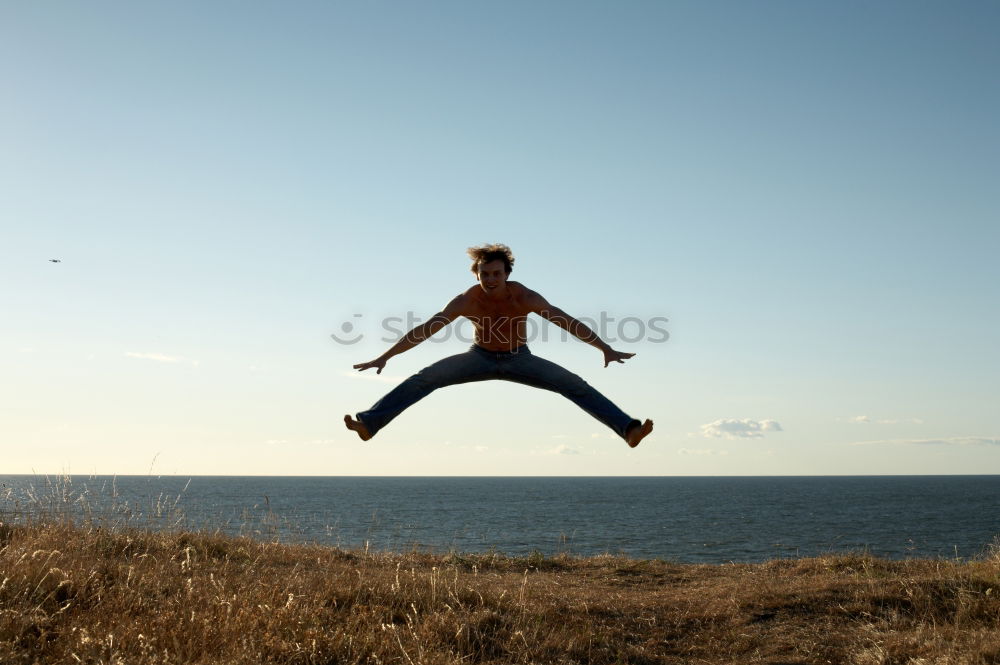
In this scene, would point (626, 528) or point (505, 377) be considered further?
point (626, 528)

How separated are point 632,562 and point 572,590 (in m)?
3.35

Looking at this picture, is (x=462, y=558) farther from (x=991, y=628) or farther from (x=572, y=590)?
(x=991, y=628)

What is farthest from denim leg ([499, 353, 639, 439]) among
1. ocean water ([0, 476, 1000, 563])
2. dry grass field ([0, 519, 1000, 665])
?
ocean water ([0, 476, 1000, 563])

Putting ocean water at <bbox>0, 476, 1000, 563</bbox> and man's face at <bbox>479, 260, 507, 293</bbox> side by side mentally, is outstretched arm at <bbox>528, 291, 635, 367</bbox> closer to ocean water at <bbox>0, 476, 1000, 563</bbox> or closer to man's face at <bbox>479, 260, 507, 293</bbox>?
man's face at <bbox>479, 260, 507, 293</bbox>

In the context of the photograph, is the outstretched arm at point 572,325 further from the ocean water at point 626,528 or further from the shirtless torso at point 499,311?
the ocean water at point 626,528

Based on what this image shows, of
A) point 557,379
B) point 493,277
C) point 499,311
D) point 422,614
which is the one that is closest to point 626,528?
point 422,614

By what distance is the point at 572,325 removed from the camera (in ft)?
25.4

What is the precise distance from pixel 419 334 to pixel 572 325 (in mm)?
1478

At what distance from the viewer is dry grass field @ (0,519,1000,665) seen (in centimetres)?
624

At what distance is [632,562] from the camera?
13.5m

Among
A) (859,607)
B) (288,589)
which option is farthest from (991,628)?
(288,589)

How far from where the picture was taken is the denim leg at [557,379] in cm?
768

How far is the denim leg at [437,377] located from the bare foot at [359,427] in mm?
251

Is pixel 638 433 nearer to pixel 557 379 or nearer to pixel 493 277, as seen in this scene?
pixel 557 379
